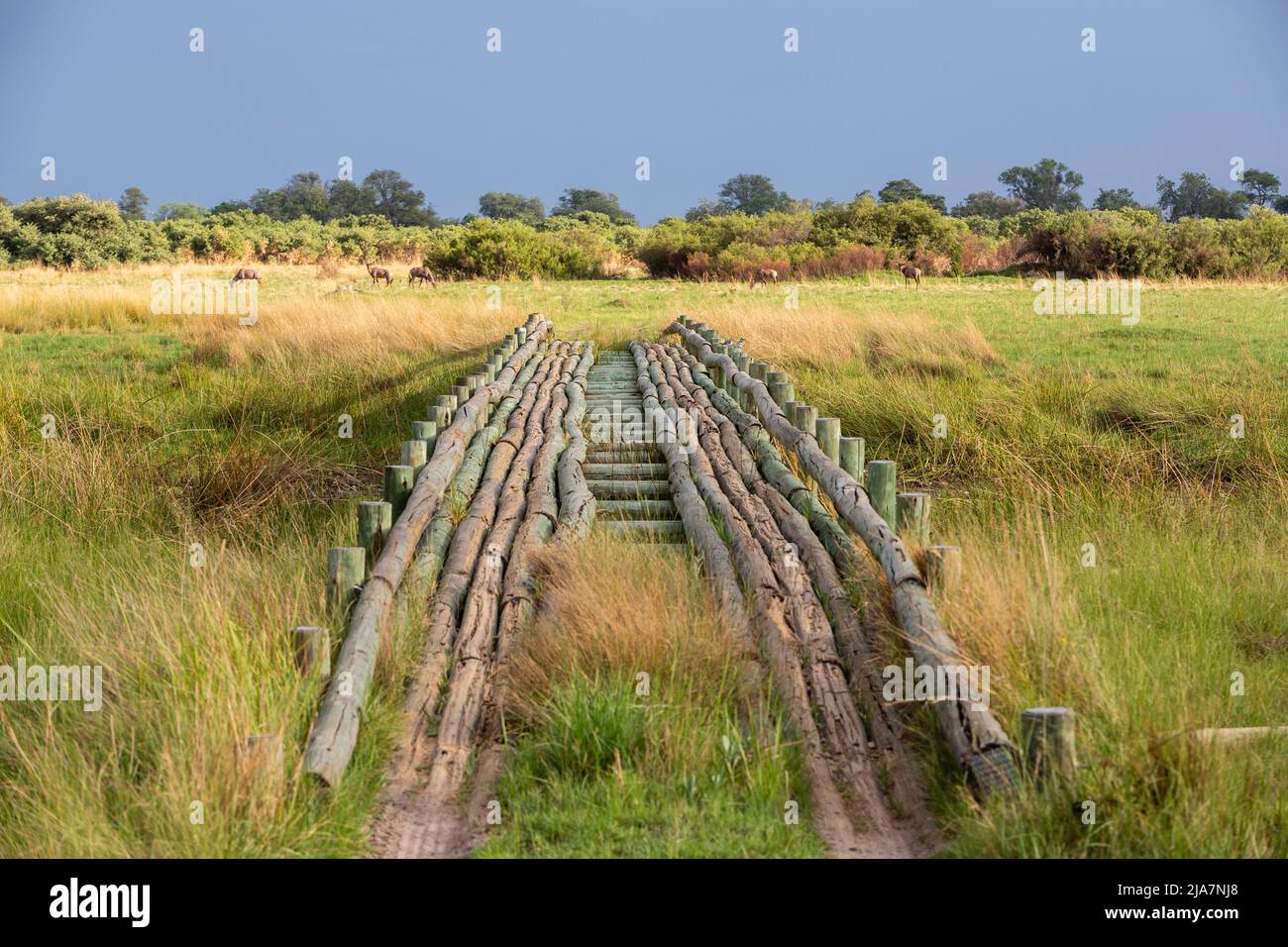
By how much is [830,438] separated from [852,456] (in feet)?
0.53

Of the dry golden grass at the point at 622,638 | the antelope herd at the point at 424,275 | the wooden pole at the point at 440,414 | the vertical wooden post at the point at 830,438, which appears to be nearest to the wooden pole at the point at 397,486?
the wooden pole at the point at 440,414

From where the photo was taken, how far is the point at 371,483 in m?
8.94

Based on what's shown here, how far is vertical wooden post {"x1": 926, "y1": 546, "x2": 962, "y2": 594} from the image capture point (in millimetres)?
4738

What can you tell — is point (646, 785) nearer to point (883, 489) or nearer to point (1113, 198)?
point (883, 489)

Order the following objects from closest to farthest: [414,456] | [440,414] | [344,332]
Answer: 1. [414,456]
2. [440,414]
3. [344,332]

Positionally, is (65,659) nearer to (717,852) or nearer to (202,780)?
(202,780)

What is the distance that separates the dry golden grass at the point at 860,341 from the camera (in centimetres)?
1225

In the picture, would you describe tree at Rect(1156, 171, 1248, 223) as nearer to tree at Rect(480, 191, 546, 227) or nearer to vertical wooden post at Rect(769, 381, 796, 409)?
tree at Rect(480, 191, 546, 227)

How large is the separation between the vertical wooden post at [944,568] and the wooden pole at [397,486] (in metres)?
2.74

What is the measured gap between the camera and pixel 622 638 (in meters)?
4.40

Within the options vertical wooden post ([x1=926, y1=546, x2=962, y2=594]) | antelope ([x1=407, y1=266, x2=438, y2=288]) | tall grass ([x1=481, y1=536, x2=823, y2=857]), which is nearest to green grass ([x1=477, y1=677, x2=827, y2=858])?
tall grass ([x1=481, y1=536, x2=823, y2=857])

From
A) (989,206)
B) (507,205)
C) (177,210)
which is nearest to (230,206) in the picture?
(177,210)

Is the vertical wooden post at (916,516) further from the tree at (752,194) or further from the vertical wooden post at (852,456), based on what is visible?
the tree at (752,194)

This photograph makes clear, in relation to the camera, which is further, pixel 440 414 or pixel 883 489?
pixel 440 414
